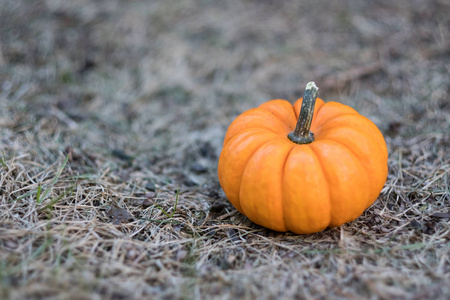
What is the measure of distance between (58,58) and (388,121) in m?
4.75

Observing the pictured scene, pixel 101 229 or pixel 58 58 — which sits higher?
pixel 58 58

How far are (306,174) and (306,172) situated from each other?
0.01 meters

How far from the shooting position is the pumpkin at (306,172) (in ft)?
8.18

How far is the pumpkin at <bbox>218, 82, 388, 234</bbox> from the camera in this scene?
2.49 m

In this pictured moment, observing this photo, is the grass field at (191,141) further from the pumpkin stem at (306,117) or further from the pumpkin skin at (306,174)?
the pumpkin stem at (306,117)

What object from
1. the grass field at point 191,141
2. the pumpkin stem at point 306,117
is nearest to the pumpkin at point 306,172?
the pumpkin stem at point 306,117

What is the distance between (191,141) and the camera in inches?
177

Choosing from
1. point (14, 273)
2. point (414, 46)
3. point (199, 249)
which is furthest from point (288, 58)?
point (14, 273)

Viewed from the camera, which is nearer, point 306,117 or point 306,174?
point 306,174

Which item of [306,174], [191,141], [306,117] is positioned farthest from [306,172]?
[191,141]

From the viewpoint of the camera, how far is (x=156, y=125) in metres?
4.82

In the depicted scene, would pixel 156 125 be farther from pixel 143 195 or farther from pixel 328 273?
pixel 328 273

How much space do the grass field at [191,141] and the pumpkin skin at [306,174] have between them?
26 cm

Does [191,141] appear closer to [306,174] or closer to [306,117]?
[306,117]
